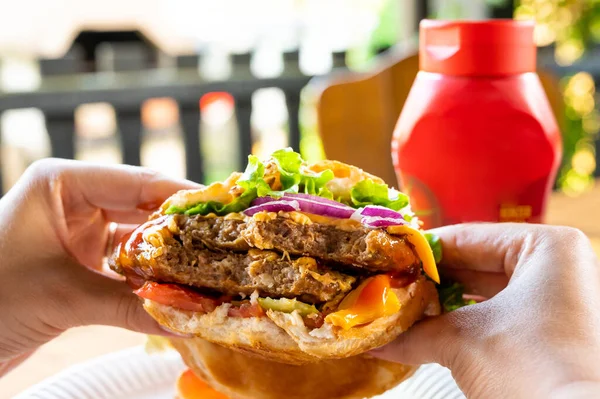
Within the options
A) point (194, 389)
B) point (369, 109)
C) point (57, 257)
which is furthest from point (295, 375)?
point (369, 109)

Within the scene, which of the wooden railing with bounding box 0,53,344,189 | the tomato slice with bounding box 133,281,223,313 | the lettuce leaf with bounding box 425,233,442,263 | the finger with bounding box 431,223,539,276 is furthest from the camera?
the wooden railing with bounding box 0,53,344,189

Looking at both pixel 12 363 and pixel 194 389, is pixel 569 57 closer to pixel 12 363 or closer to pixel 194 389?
pixel 194 389

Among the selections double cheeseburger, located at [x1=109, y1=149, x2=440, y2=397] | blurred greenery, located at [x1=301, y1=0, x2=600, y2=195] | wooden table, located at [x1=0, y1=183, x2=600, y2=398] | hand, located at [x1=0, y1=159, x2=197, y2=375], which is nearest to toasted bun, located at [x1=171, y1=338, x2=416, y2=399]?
double cheeseburger, located at [x1=109, y1=149, x2=440, y2=397]

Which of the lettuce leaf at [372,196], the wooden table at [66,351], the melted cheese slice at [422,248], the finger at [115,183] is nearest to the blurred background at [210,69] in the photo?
the wooden table at [66,351]

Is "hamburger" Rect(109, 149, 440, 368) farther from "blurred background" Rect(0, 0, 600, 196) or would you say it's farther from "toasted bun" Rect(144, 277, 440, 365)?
"blurred background" Rect(0, 0, 600, 196)

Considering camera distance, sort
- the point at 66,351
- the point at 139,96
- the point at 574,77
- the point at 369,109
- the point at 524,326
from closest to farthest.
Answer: the point at 524,326 → the point at 66,351 → the point at 369,109 → the point at 139,96 → the point at 574,77

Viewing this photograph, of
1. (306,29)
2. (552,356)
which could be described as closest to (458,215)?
(552,356)
